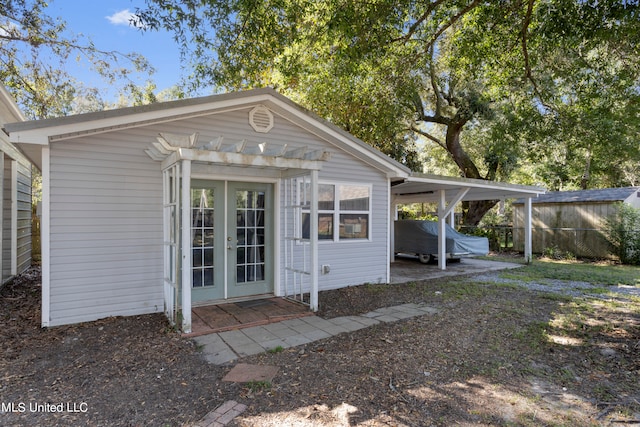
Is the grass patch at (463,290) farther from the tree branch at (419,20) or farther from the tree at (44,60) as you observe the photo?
the tree at (44,60)

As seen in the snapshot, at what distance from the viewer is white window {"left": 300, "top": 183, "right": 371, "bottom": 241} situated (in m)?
6.83

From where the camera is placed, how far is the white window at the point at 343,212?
6.83 m

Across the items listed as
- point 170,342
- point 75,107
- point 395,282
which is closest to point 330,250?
point 395,282

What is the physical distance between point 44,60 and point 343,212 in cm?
940

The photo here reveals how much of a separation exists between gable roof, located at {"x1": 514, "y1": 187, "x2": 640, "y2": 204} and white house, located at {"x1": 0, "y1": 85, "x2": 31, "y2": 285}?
52.9 ft

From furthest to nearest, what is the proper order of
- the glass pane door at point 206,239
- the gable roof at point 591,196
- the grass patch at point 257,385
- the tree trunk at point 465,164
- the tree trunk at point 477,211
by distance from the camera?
the tree trunk at point 477,211 → the tree trunk at point 465,164 → the gable roof at point 591,196 → the glass pane door at point 206,239 → the grass patch at point 257,385

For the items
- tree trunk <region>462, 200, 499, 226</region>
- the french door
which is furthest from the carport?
the french door

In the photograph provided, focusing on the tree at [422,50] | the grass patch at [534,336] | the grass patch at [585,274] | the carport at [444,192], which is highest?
the tree at [422,50]

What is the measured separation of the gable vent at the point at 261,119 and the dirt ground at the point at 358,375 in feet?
11.0

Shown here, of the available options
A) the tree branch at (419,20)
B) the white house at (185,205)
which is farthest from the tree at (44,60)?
the tree branch at (419,20)

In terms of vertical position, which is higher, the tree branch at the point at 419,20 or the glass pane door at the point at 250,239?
the tree branch at the point at 419,20

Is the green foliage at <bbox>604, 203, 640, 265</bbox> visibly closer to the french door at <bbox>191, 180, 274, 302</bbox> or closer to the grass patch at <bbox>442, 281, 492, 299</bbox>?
the grass patch at <bbox>442, 281, 492, 299</bbox>

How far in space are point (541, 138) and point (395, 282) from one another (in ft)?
17.7

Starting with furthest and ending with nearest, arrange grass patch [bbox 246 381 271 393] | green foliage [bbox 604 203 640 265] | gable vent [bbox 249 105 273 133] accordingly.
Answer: green foliage [bbox 604 203 640 265], gable vent [bbox 249 105 273 133], grass patch [bbox 246 381 271 393]
